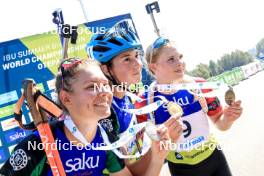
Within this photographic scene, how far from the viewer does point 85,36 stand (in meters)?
7.30

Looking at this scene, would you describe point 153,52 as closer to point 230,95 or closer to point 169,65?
point 169,65

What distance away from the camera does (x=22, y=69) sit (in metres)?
6.67

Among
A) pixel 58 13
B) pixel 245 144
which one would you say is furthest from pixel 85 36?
pixel 245 144

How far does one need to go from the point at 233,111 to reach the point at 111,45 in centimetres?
120

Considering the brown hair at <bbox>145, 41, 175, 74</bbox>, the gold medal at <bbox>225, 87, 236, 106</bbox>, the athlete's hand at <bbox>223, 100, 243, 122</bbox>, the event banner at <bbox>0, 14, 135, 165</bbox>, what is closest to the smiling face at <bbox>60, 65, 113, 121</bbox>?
the gold medal at <bbox>225, 87, 236, 106</bbox>

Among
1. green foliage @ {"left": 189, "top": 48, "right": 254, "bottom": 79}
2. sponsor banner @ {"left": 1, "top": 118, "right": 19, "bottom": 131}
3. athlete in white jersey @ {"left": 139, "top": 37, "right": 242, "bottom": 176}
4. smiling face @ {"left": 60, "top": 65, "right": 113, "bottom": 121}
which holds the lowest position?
green foliage @ {"left": 189, "top": 48, "right": 254, "bottom": 79}

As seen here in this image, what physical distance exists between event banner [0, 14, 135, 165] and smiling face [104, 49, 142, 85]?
12.5ft

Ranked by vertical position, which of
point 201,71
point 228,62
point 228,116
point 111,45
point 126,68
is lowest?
point 228,62

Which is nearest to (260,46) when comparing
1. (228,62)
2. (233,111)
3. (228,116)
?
(228,62)

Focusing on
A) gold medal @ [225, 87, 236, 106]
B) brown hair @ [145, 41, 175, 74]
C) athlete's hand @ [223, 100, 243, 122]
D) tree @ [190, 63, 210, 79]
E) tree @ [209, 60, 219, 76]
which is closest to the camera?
gold medal @ [225, 87, 236, 106]

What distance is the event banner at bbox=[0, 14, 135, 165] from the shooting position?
6508 mm

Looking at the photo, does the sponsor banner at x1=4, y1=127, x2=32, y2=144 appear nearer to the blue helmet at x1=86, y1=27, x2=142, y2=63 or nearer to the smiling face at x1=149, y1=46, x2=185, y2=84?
the smiling face at x1=149, y1=46, x2=185, y2=84

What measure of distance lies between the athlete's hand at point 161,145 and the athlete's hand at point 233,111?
99 cm

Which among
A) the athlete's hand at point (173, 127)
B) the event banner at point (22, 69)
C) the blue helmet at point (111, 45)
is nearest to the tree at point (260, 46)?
the event banner at point (22, 69)
